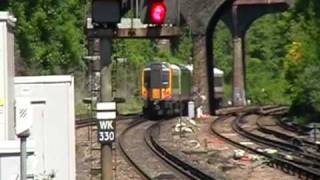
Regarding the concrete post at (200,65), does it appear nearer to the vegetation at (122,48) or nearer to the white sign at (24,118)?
the vegetation at (122,48)

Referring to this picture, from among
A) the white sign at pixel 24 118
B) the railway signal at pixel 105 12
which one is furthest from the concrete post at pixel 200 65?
the white sign at pixel 24 118

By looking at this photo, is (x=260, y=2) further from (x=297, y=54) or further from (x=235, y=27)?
(x=297, y=54)

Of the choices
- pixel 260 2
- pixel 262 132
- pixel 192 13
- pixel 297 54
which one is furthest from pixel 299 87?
pixel 260 2

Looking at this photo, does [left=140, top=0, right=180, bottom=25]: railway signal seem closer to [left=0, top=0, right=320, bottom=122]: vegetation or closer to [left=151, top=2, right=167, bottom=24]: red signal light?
[left=151, top=2, right=167, bottom=24]: red signal light

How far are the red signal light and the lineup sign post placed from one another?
92cm

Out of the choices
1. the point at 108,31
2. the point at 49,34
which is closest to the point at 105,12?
the point at 108,31

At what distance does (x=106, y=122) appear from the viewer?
8664 millimetres

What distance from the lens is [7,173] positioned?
710cm

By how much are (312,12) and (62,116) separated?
2754 centimetres

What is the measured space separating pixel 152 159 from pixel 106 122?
14.2 m

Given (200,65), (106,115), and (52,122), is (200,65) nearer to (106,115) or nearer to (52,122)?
(52,122)

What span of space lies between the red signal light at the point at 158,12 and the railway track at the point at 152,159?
7.80m

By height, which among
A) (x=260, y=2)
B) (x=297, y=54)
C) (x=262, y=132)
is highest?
(x=260, y=2)

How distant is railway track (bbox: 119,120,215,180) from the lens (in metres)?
18.1
